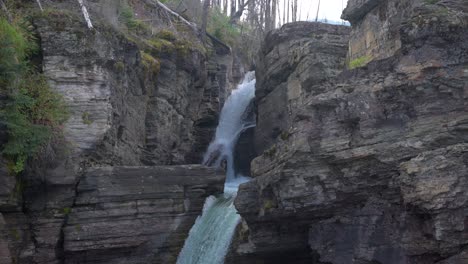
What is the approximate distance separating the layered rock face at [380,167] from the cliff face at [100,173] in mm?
2544

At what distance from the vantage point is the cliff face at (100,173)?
45.1ft

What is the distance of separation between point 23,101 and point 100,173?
2862mm

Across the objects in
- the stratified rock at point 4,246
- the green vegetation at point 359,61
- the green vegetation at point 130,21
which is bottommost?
the stratified rock at point 4,246

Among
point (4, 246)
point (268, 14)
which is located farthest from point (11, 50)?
point (268, 14)

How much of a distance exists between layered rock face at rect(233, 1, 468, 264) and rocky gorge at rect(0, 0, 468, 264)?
1.2 inches

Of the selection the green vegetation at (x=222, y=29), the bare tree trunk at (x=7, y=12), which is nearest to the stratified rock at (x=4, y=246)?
the bare tree trunk at (x=7, y=12)

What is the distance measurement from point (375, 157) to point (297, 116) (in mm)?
2385

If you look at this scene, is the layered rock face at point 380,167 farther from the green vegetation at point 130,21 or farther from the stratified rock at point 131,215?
the green vegetation at point 130,21

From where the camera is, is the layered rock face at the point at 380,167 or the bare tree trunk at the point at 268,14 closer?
the layered rock face at the point at 380,167

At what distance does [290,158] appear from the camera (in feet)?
39.8

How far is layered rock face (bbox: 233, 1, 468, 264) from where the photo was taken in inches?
373

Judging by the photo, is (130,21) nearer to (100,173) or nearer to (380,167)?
(100,173)

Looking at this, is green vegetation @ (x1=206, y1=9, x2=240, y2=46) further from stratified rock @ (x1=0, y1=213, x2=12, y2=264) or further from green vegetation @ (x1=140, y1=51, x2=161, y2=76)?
stratified rock @ (x1=0, y1=213, x2=12, y2=264)

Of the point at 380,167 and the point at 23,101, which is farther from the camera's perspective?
the point at 23,101
